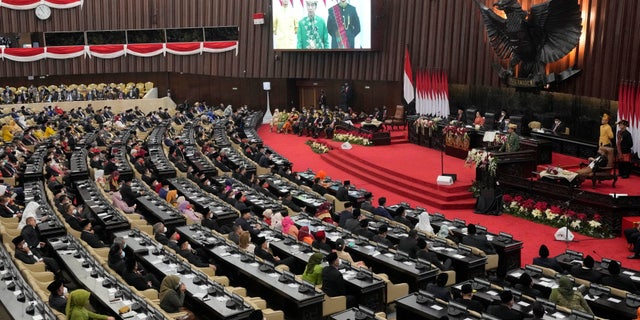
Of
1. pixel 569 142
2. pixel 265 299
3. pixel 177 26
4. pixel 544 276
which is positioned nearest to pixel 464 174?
pixel 569 142

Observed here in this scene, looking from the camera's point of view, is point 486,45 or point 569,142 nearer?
point 569,142

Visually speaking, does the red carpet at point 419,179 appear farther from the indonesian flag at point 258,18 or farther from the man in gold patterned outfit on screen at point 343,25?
the indonesian flag at point 258,18

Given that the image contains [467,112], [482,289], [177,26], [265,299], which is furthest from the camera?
[177,26]

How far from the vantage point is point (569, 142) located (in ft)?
60.1

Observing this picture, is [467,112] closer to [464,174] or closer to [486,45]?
[486,45]

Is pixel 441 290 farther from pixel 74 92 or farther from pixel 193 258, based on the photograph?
pixel 74 92

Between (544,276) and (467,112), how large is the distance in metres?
12.8

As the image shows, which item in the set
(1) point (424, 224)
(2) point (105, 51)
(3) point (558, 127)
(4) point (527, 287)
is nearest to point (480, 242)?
(1) point (424, 224)

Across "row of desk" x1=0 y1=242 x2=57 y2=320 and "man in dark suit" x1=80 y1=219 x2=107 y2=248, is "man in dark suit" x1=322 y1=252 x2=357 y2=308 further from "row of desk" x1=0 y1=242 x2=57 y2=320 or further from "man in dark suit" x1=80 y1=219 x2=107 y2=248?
"man in dark suit" x1=80 y1=219 x2=107 y2=248

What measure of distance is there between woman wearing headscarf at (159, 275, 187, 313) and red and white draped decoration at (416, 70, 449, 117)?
15688 mm

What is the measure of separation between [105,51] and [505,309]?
30816mm

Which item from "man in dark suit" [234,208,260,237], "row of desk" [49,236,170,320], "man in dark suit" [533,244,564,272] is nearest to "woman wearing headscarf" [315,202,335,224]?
"man in dark suit" [234,208,260,237]

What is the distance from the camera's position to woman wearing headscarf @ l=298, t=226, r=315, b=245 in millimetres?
11484

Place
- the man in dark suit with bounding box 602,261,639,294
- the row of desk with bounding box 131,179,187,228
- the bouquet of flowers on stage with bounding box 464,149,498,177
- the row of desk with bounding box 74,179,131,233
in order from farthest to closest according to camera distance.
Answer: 1. the bouquet of flowers on stage with bounding box 464,149,498,177
2. the row of desk with bounding box 131,179,187,228
3. the row of desk with bounding box 74,179,131,233
4. the man in dark suit with bounding box 602,261,639,294
